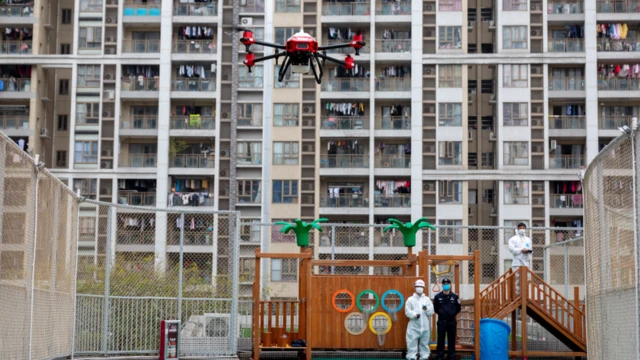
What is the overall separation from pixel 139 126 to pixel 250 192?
8.16m

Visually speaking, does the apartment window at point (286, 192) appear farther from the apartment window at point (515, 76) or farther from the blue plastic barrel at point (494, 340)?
the blue plastic barrel at point (494, 340)

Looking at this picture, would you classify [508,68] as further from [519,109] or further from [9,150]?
[9,150]

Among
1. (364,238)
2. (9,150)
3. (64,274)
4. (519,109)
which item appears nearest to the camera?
(9,150)

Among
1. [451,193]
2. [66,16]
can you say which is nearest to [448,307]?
[451,193]

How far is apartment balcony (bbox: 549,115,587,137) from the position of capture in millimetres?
A: 61375

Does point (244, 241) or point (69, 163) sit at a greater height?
point (69, 163)

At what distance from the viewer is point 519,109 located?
6088 centimetres

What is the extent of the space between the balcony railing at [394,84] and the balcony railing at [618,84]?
1201 cm

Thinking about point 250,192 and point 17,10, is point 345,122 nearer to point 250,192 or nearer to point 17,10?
point 250,192

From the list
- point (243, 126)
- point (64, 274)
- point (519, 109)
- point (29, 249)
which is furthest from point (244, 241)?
point (29, 249)

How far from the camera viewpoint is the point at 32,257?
11.6 m

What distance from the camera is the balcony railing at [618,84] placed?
202 ft

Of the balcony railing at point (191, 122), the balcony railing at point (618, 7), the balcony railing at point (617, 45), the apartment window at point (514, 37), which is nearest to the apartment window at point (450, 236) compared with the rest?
the apartment window at point (514, 37)

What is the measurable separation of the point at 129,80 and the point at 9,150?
2106 inches
